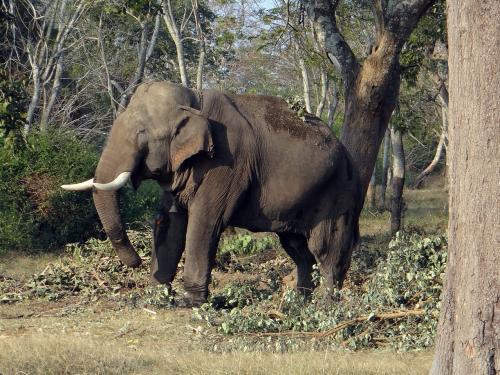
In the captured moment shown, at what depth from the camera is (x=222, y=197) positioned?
1125 cm

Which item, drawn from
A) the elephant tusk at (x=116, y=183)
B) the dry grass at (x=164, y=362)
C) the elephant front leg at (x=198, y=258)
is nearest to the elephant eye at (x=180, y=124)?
the elephant tusk at (x=116, y=183)

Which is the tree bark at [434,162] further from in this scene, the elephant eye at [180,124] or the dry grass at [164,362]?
the dry grass at [164,362]

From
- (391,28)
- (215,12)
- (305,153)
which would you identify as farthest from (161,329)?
(215,12)

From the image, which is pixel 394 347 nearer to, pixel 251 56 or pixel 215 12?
pixel 215 12

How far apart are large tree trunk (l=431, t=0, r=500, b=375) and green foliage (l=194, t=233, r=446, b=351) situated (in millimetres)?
2425

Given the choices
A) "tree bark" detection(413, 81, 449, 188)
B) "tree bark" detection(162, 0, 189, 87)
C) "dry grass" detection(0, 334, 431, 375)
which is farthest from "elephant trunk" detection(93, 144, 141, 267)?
"tree bark" detection(413, 81, 449, 188)

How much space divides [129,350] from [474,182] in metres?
3.63

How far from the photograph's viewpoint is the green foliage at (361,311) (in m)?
9.20

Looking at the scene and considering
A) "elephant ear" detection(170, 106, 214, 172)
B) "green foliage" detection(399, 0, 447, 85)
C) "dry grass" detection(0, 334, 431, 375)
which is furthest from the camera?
"green foliage" detection(399, 0, 447, 85)

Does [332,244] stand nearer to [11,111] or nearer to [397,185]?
[11,111]

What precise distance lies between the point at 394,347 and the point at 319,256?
9.18ft

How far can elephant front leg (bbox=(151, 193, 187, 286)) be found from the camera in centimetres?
1190

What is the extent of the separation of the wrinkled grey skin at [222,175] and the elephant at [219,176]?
0.01 m

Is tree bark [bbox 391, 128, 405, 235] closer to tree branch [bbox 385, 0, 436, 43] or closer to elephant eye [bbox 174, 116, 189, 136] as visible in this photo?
tree branch [bbox 385, 0, 436, 43]
